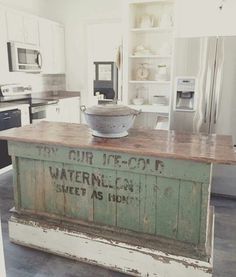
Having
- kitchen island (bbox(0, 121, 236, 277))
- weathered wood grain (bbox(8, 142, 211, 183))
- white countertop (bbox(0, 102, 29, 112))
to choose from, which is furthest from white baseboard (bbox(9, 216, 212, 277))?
white countertop (bbox(0, 102, 29, 112))

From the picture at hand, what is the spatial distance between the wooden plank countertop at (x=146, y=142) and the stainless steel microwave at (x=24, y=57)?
2.17m

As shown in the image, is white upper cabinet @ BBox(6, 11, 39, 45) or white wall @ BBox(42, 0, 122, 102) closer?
white upper cabinet @ BBox(6, 11, 39, 45)

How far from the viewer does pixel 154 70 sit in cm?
443

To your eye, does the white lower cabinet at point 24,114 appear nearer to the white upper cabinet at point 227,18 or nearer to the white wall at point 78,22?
the white wall at point 78,22

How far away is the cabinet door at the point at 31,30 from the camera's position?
4.31 m

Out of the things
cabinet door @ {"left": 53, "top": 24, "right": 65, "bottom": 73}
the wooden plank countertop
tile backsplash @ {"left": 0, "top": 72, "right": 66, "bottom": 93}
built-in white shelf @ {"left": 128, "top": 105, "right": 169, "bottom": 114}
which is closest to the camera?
the wooden plank countertop

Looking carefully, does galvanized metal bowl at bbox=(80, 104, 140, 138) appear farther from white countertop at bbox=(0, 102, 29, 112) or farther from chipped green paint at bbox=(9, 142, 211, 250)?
white countertop at bbox=(0, 102, 29, 112)

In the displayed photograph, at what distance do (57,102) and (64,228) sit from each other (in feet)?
9.87

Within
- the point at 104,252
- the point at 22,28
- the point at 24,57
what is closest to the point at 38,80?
the point at 24,57

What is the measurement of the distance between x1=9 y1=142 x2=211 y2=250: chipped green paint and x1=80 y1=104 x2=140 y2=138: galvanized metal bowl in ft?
0.54

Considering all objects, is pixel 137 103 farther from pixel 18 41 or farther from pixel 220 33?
pixel 18 41

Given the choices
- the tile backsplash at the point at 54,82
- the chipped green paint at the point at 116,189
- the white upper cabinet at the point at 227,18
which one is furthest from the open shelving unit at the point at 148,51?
the chipped green paint at the point at 116,189

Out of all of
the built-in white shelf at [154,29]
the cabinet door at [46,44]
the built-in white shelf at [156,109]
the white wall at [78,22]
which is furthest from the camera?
the white wall at [78,22]

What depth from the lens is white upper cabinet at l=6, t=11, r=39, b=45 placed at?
400cm
